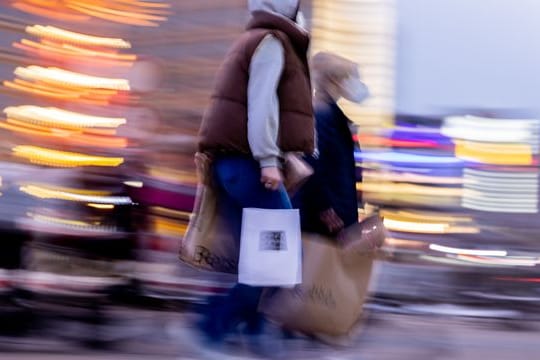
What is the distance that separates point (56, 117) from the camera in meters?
10.9

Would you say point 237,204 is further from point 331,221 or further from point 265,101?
point 331,221

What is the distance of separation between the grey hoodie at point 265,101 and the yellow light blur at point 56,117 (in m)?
3.42

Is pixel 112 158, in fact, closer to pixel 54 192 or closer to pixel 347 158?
pixel 54 192

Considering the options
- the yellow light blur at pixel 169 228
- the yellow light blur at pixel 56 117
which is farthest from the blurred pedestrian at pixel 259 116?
the yellow light blur at pixel 56 117

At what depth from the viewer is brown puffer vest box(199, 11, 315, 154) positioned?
415 centimetres

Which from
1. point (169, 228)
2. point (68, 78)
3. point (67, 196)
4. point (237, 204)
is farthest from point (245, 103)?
point (68, 78)

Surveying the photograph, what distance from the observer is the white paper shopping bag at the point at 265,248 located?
13.6 feet

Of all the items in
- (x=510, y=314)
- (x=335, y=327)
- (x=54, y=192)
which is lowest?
(x=510, y=314)

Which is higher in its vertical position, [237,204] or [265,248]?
[237,204]

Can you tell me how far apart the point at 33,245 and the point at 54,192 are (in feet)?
0.99

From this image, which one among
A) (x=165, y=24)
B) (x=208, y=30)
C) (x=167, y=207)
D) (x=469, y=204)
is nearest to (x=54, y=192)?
(x=167, y=207)

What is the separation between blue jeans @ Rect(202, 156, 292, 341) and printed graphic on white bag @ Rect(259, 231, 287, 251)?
10 cm

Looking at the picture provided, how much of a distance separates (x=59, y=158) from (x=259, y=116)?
14.2 feet

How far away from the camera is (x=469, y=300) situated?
902 centimetres
